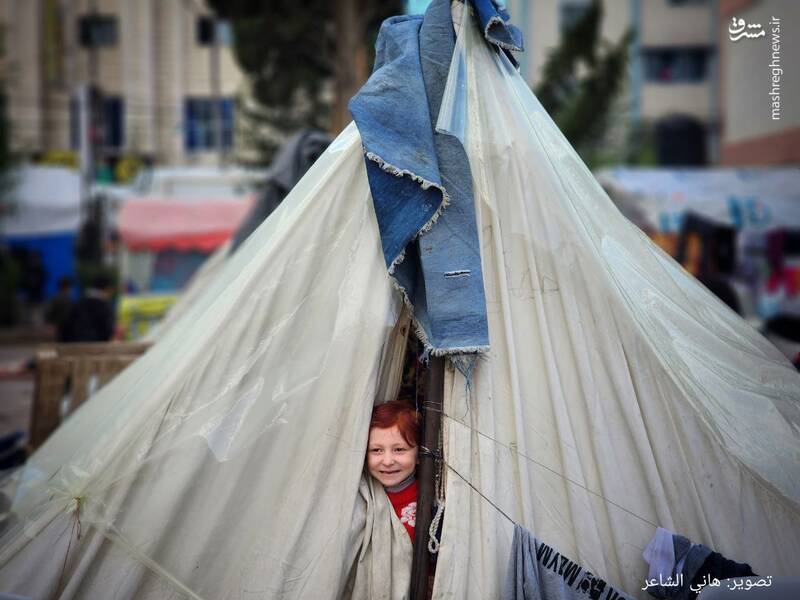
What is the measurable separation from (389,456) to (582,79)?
41.1ft

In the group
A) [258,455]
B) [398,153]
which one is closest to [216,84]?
[398,153]

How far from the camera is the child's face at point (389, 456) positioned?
3070mm

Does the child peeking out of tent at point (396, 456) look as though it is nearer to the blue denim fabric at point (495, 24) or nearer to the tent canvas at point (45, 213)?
the blue denim fabric at point (495, 24)

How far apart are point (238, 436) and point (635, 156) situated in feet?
79.3

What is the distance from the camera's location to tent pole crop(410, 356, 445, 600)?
2.91 m

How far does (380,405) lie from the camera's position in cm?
319

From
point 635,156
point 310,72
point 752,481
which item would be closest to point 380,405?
point 752,481

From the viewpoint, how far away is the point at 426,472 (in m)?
2.99

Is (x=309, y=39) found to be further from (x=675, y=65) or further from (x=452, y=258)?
(x=675, y=65)

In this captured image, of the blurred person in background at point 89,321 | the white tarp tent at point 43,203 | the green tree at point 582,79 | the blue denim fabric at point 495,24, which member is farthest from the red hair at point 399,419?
the white tarp tent at point 43,203

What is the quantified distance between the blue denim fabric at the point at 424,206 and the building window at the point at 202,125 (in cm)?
2298

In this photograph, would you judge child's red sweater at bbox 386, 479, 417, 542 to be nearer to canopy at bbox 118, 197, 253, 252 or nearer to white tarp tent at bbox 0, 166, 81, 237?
canopy at bbox 118, 197, 253, 252

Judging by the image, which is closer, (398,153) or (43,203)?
(398,153)

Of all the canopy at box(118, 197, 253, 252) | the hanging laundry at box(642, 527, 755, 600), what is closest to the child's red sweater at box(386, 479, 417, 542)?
the hanging laundry at box(642, 527, 755, 600)
